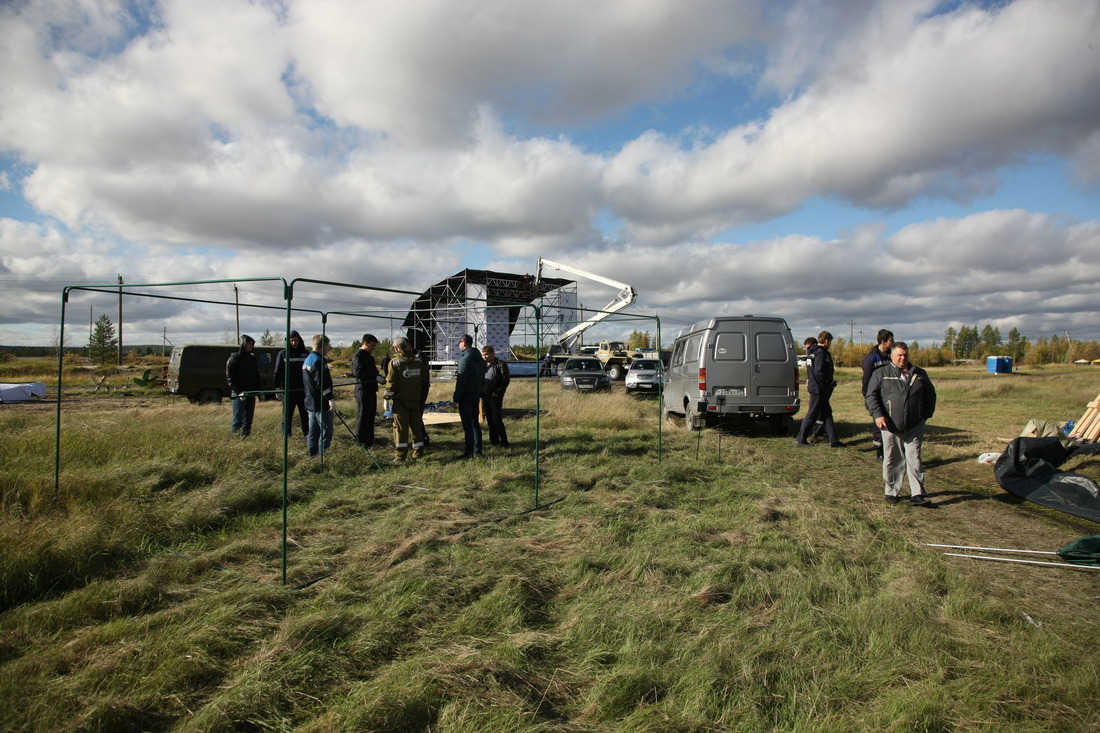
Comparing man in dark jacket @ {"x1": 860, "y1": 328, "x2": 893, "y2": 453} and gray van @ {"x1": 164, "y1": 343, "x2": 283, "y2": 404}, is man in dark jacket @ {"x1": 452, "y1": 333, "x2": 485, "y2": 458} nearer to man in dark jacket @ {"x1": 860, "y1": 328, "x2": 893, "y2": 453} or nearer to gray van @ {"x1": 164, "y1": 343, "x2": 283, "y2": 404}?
man in dark jacket @ {"x1": 860, "y1": 328, "x2": 893, "y2": 453}

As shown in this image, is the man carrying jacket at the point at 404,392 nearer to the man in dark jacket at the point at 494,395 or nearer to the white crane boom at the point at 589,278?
the man in dark jacket at the point at 494,395

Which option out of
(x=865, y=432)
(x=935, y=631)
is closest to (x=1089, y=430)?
(x=865, y=432)

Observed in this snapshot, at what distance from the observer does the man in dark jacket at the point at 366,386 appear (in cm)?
819

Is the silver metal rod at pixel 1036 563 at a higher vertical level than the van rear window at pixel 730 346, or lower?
lower

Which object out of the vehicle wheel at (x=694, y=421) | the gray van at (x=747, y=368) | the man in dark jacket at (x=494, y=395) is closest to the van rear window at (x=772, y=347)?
the gray van at (x=747, y=368)

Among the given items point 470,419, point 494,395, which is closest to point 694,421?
point 494,395

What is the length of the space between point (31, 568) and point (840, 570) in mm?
5450

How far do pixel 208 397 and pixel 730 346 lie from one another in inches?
572

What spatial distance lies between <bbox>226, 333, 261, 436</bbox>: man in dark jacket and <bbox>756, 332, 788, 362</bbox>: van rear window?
28.5 ft

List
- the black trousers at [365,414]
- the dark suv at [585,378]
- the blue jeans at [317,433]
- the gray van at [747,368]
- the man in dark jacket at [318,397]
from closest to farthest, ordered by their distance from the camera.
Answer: the man in dark jacket at [318,397] < the blue jeans at [317,433] < the black trousers at [365,414] < the gray van at [747,368] < the dark suv at [585,378]

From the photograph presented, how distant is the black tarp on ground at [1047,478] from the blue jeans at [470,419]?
6517mm

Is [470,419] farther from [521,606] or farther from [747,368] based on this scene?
[747,368]

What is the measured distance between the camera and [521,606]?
3.43m

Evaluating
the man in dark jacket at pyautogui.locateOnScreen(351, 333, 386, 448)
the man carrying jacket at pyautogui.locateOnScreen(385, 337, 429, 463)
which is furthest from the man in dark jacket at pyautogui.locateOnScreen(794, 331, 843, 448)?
the man in dark jacket at pyautogui.locateOnScreen(351, 333, 386, 448)
